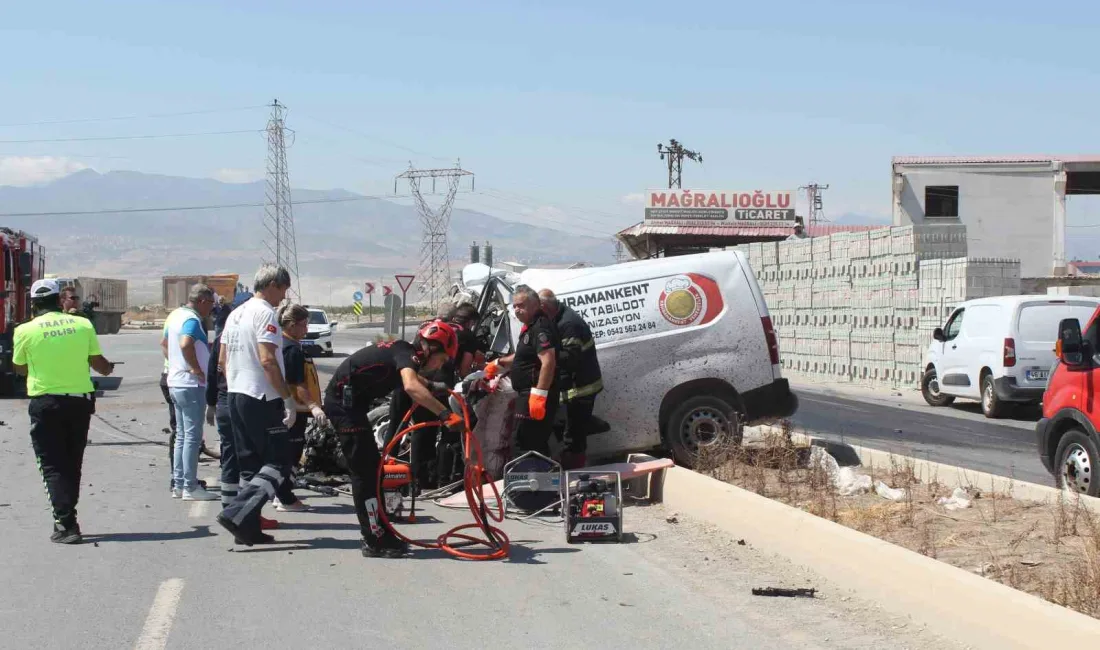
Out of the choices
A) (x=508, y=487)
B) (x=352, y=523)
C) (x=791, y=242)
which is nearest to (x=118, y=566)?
(x=352, y=523)

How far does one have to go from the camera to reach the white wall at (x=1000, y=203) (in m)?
46.2

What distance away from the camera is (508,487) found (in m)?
9.76

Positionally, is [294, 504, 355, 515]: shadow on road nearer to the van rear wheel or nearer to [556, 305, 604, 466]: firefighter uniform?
[556, 305, 604, 466]: firefighter uniform

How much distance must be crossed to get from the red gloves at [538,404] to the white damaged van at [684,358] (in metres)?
1.53

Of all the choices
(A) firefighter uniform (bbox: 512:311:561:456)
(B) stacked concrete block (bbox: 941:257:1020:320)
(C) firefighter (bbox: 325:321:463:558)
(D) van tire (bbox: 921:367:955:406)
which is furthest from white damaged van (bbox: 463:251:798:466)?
(B) stacked concrete block (bbox: 941:257:1020:320)

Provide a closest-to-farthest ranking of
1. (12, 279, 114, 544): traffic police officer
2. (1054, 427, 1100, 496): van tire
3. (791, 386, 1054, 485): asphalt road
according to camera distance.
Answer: (12, 279, 114, 544): traffic police officer
(1054, 427, 1100, 496): van tire
(791, 386, 1054, 485): asphalt road

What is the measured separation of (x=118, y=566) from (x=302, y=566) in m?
1.11

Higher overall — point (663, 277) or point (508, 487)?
point (663, 277)

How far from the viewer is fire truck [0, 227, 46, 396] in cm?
2166

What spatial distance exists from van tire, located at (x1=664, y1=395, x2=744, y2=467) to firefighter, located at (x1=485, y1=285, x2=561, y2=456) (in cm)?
149

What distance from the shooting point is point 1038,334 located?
58.4 feet

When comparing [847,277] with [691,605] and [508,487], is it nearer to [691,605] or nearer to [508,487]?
[508,487]

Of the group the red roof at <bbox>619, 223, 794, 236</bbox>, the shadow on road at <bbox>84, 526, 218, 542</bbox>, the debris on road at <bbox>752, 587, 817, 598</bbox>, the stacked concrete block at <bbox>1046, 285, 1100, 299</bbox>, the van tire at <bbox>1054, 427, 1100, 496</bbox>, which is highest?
the red roof at <bbox>619, 223, 794, 236</bbox>

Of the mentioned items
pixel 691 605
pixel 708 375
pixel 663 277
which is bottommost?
pixel 691 605
